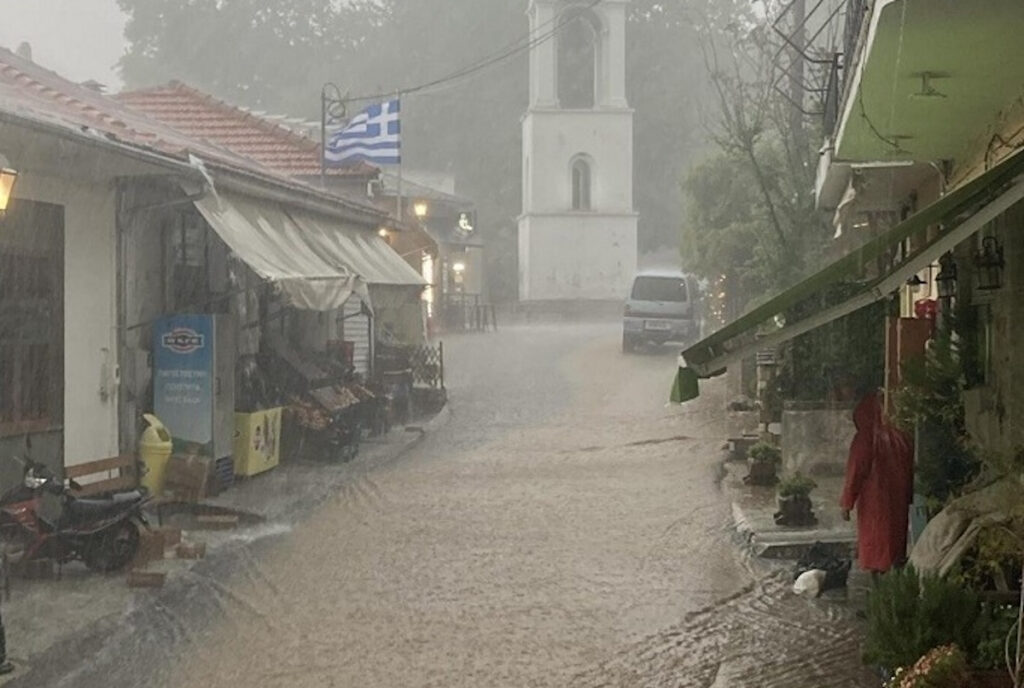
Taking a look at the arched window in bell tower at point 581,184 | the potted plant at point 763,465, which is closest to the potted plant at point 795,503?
the potted plant at point 763,465

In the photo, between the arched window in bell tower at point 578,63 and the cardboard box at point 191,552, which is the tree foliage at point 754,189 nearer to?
the cardboard box at point 191,552

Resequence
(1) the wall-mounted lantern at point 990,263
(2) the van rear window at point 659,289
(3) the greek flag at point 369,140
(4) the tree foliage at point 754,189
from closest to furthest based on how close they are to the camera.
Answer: (1) the wall-mounted lantern at point 990,263, (4) the tree foliage at point 754,189, (3) the greek flag at point 369,140, (2) the van rear window at point 659,289

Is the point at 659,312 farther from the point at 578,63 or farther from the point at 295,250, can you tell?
the point at 578,63

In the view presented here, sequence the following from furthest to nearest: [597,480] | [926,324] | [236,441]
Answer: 1. [597,480]
2. [236,441]
3. [926,324]

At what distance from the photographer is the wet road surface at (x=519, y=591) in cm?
827

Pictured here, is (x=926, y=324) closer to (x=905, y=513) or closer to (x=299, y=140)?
(x=905, y=513)

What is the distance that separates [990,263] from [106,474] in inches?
346

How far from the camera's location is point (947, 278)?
1007 centimetres

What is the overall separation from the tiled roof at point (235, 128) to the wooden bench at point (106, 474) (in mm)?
13992

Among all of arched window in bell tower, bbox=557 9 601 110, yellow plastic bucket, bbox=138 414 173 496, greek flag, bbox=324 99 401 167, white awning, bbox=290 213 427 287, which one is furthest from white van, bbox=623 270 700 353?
yellow plastic bucket, bbox=138 414 173 496

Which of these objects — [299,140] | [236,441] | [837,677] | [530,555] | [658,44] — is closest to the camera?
[837,677]

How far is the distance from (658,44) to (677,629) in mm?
56447

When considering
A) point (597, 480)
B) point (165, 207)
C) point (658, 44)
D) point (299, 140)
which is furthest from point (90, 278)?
point (658, 44)

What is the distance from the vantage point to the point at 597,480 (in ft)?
54.7
